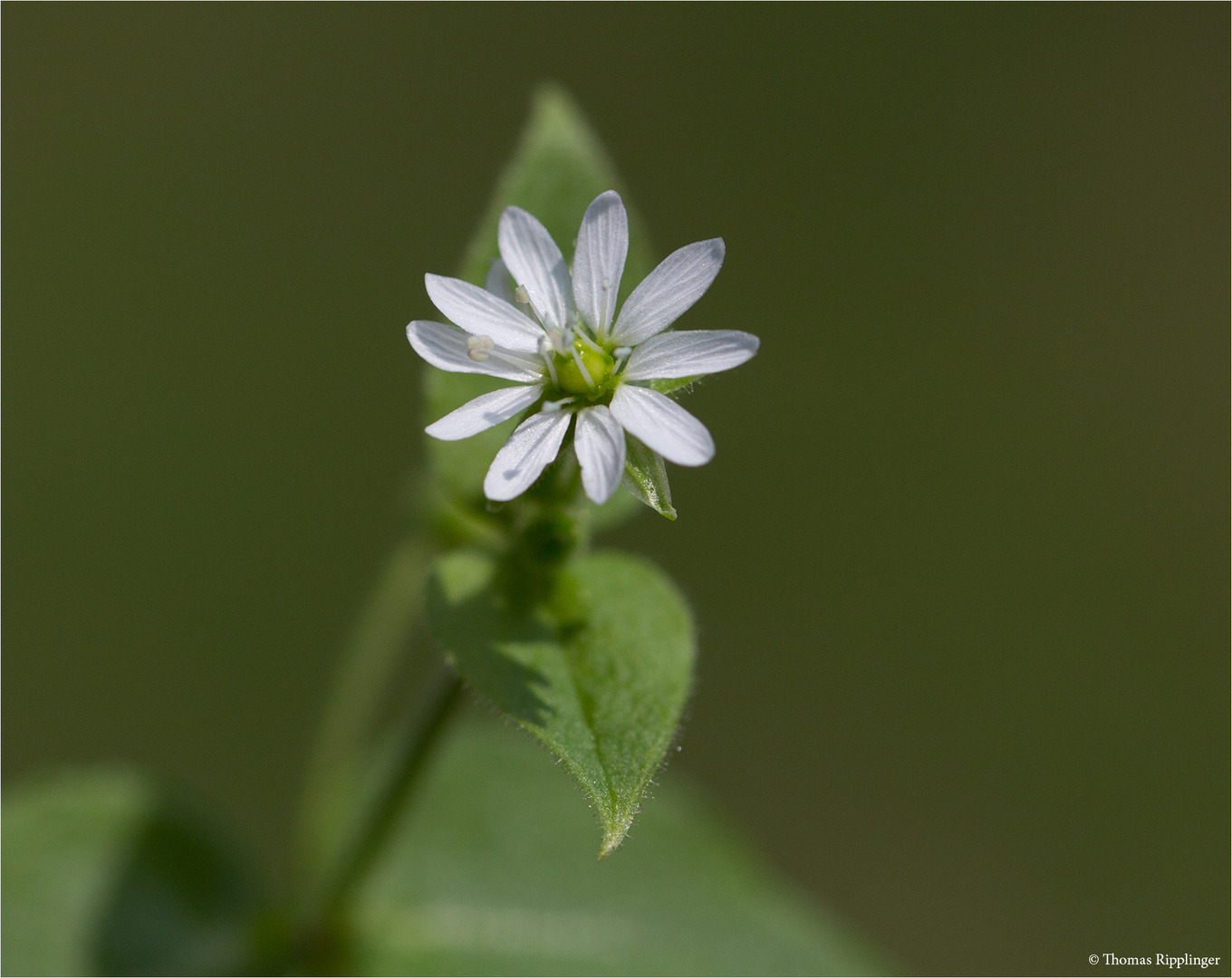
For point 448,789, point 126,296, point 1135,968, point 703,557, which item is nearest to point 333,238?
point 126,296

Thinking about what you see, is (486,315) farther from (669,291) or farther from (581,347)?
(669,291)

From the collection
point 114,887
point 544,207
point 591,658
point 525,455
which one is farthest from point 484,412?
point 114,887

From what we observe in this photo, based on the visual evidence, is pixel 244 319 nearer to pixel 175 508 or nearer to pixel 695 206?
pixel 175 508

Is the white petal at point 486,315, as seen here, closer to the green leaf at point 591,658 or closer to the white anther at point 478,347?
the white anther at point 478,347

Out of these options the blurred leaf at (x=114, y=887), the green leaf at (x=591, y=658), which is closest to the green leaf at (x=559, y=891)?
the blurred leaf at (x=114, y=887)

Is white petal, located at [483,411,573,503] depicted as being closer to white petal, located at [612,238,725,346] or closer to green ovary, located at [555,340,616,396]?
green ovary, located at [555,340,616,396]

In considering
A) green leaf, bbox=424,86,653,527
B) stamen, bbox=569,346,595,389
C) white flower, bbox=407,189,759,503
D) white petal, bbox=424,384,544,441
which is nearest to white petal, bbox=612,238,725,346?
white flower, bbox=407,189,759,503
